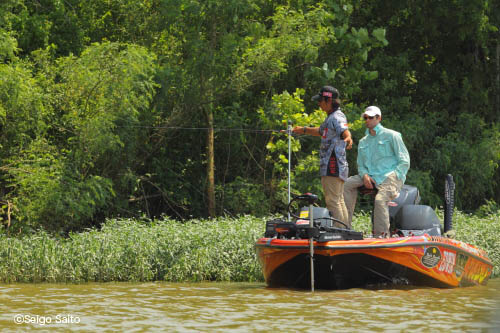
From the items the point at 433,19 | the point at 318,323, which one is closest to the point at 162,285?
the point at 318,323

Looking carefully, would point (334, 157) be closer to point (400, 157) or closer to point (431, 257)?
point (400, 157)

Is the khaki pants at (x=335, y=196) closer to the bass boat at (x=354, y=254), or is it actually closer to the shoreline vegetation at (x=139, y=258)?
the bass boat at (x=354, y=254)

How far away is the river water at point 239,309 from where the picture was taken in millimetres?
7129

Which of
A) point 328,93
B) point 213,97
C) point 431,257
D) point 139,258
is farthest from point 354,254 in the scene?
point 213,97

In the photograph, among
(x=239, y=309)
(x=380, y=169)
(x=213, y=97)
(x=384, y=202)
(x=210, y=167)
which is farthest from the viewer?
(x=210, y=167)

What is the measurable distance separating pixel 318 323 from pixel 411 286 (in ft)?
9.54

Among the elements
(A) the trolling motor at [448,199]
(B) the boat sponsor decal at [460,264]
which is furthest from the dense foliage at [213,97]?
(B) the boat sponsor decal at [460,264]

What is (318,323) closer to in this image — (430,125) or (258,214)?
(258,214)

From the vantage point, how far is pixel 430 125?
20438 mm

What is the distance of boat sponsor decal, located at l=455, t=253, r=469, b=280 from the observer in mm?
10305

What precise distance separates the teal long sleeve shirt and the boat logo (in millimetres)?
879

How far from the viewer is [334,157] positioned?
9938 millimetres

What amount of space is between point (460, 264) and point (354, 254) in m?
1.77

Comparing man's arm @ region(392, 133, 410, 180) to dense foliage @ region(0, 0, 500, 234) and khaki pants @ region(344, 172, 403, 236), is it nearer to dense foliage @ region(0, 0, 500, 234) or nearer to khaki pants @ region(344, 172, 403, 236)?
khaki pants @ region(344, 172, 403, 236)
